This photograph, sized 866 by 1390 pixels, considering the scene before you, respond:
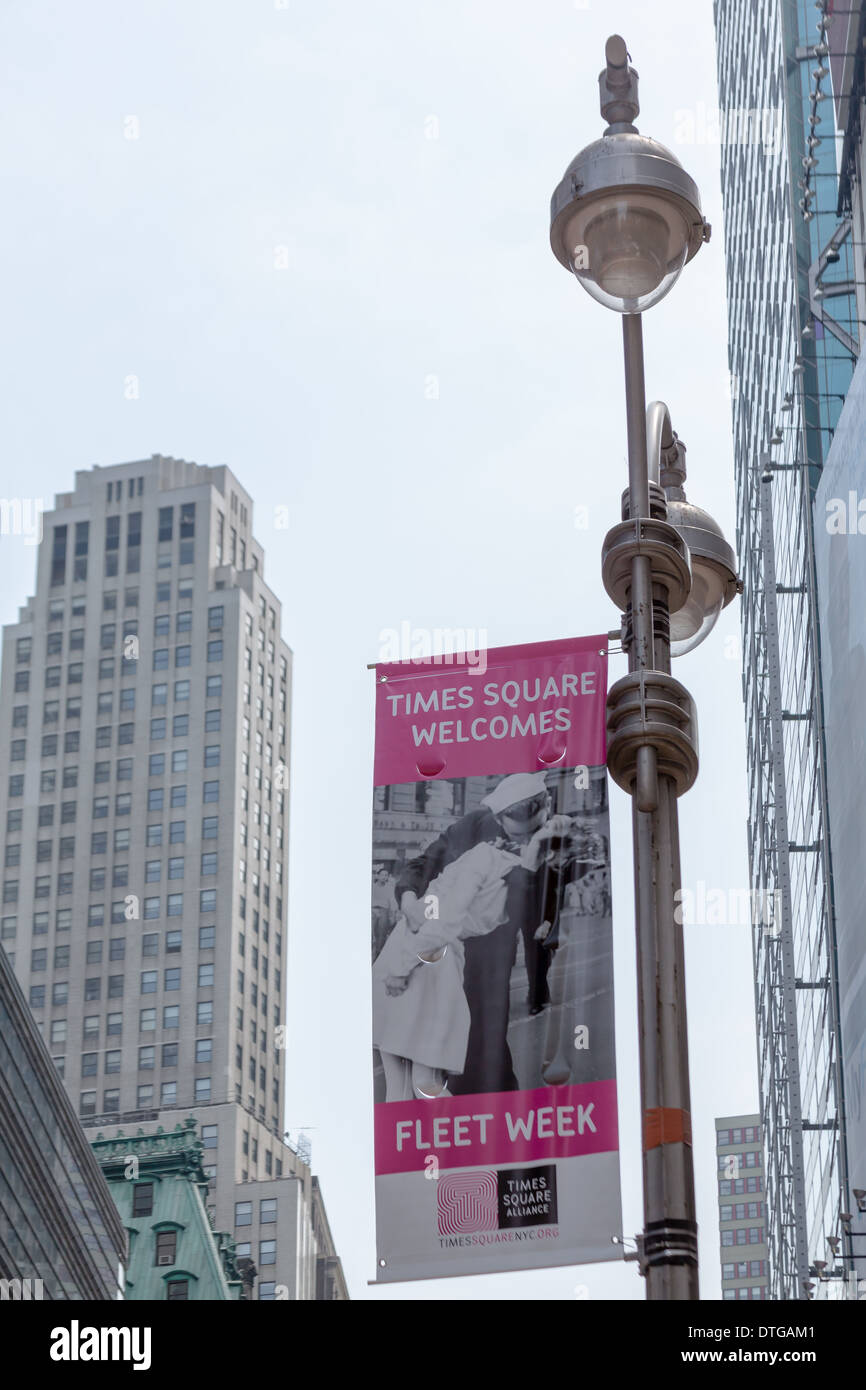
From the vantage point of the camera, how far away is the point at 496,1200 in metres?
9.17

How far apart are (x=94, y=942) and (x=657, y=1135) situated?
115558 mm

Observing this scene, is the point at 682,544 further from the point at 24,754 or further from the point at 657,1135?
the point at 24,754

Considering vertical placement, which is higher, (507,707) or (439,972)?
(507,707)

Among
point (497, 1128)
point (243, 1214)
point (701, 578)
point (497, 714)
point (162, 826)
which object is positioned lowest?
point (497, 1128)

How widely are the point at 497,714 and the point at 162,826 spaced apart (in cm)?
11565

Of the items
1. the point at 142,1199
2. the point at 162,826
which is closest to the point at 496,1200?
the point at 142,1199

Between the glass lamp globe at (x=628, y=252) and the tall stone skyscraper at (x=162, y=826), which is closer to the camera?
the glass lamp globe at (x=628, y=252)

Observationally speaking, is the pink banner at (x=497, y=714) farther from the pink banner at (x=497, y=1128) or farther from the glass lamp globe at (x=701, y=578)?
the pink banner at (x=497, y=1128)

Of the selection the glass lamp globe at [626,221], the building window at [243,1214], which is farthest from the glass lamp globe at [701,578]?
the building window at [243,1214]

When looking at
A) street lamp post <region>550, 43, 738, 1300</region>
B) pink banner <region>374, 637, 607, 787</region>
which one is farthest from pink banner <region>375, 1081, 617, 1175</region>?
pink banner <region>374, 637, 607, 787</region>

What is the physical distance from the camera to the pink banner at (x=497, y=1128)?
920cm

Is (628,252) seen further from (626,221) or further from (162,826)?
(162,826)

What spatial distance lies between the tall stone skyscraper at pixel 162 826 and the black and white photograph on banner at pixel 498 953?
328 ft
